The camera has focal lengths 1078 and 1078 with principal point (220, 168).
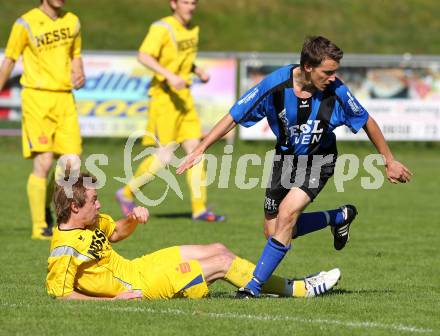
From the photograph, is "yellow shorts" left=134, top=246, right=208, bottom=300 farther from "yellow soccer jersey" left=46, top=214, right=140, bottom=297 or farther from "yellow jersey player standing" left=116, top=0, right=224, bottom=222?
"yellow jersey player standing" left=116, top=0, right=224, bottom=222

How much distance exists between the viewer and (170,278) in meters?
7.43

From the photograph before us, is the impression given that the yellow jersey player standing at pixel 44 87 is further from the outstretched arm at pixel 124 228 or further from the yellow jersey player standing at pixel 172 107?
the outstretched arm at pixel 124 228

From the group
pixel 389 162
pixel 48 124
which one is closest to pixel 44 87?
pixel 48 124

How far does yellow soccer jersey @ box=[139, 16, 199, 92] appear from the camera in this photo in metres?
13.2

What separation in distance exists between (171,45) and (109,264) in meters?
6.29

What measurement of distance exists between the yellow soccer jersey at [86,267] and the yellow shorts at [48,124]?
13.1 feet

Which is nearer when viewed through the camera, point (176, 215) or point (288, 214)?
point (288, 214)

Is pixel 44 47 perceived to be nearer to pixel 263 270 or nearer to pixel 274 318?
pixel 263 270

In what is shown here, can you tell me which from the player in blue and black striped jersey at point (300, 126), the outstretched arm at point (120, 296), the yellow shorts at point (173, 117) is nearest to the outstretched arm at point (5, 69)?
the yellow shorts at point (173, 117)

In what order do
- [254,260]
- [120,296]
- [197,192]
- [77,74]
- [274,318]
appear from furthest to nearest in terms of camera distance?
[197,192], [77,74], [254,260], [120,296], [274,318]

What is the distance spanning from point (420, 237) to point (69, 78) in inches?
167

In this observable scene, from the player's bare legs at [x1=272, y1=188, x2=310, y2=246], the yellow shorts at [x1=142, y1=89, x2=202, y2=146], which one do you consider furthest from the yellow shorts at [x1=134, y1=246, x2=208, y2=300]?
the yellow shorts at [x1=142, y1=89, x2=202, y2=146]

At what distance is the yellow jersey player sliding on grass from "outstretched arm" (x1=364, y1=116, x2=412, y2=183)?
1.24 metres

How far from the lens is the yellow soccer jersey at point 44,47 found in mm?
11352
